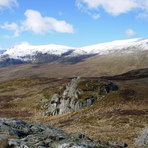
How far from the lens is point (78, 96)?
73.2 metres

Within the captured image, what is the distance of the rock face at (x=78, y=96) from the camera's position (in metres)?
70.4

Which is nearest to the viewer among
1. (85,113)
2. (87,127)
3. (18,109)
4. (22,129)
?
(22,129)

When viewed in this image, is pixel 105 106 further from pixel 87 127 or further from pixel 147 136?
pixel 147 136

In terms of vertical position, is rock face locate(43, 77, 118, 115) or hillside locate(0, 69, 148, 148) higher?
rock face locate(43, 77, 118, 115)

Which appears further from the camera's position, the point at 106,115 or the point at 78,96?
the point at 78,96

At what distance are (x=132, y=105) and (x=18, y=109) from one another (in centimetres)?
3832

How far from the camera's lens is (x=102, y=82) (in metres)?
81.1

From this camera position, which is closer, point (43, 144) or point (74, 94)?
point (43, 144)

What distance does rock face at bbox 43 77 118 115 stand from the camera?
7038 centimetres

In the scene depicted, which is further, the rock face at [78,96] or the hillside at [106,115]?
the rock face at [78,96]

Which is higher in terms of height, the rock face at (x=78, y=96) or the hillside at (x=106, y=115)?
the rock face at (x=78, y=96)

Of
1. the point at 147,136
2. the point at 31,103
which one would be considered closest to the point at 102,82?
the point at 31,103

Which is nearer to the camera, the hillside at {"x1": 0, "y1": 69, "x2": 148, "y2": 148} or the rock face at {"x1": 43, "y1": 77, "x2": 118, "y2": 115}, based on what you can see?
the hillside at {"x1": 0, "y1": 69, "x2": 148, "y2": 148}

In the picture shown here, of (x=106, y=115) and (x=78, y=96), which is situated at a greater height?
(x=78, y=96)
